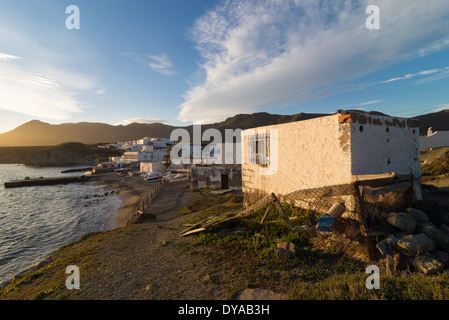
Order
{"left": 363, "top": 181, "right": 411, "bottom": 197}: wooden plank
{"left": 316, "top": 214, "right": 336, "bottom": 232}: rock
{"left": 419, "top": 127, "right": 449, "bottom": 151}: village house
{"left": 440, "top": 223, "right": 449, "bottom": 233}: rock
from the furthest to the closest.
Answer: {"left": 419, "top": 127, "right": 449, "bottom": 151}: village house < {"left": 316, "top": 214, "right": 336, "bottom": 232}: rock < {"left": 440, "top": 223, "right": 449, "bottom": 233}: rock < {"left": 363, "top": 181, "right": 411, "bottom": 197}: wooden plank

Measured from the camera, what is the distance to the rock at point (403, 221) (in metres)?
5.54

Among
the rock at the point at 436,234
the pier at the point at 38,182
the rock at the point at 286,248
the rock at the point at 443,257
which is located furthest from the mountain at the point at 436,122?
the pier at the point at 38,182

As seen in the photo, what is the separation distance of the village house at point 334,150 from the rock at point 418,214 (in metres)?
1.64

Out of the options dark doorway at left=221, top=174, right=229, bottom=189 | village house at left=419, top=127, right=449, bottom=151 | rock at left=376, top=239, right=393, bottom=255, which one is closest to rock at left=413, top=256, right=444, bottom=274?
rock at left=376, top=239, right=393, bottom=255

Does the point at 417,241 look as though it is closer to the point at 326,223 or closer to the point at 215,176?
the point at 326,223

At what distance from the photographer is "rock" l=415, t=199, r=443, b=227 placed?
235 inches

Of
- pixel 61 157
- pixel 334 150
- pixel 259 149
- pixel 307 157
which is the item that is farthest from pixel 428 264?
pixel 61 157

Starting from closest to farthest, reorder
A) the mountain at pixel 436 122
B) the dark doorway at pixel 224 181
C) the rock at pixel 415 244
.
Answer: the rock at pixel 415 244 < the dark doorway at pixel 224 181 < the mountain at pixel 436 122

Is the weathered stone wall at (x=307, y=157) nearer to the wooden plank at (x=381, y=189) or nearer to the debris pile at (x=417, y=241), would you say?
the wooden plank at (x=381, y=189)

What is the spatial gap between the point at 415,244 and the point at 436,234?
1022 mm

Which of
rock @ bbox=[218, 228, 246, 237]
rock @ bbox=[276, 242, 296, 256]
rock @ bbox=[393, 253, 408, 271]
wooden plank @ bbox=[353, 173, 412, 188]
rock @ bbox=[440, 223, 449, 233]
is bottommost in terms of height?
rock @ bbox=[218, 228, 246, 237]

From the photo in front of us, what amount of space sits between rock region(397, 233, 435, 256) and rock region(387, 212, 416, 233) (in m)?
0.37

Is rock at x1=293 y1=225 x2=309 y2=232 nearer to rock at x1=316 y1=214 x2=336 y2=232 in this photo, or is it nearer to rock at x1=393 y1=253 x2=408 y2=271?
rock at x1=316 y1=214 x2=336 y2=232
